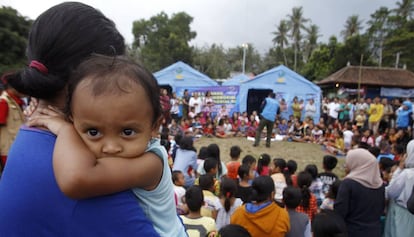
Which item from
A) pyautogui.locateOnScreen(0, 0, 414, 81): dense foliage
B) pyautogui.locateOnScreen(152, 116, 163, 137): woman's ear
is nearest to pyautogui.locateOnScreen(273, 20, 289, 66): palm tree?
pyautogui.locateOnScreen(0, 0, 414, 81): dense foliage

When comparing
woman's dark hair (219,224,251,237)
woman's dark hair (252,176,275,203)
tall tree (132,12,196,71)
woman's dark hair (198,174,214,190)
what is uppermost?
tall tree (132,12,196,71)

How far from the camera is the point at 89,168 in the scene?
835 mm

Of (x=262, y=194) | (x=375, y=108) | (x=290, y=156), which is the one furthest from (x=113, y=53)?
(x=375, y=108)

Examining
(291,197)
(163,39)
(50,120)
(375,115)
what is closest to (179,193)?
(291,197)

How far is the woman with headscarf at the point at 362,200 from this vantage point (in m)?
3.09

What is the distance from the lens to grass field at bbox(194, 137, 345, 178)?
8.42 m

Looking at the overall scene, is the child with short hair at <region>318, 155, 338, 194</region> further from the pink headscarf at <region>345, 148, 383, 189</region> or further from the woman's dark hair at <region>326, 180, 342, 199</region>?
the pink headscarf at <region>345, 148, 383, 189</region>

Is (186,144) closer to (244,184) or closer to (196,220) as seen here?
(244,184)

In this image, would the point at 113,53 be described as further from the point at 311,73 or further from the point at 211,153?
the point at 311,73

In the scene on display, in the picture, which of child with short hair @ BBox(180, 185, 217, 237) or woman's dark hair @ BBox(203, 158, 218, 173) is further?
woman's dark hair @ BBox(203, 158, 218, 173)

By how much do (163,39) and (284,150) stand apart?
27.2 meters

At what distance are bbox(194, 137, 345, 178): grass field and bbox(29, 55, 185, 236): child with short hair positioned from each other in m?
7.10

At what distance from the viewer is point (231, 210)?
3240 mm

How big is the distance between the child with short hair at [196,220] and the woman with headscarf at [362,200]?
53.3 inches
